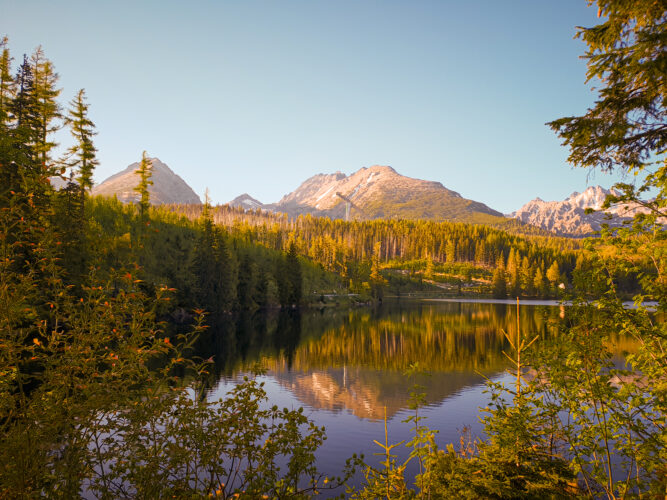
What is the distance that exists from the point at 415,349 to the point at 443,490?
3398 centimetres

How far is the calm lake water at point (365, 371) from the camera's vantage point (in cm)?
1856

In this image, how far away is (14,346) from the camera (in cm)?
550

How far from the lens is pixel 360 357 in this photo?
122 feet

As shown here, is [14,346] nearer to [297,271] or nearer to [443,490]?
[443,490]

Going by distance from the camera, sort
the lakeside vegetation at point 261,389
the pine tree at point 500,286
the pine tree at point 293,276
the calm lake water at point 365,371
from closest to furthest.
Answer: the lakeside vegetation at point 261,389, the calm lake water at point 365,371, the pine tree at point 293,276, the pine tree at point 500,286

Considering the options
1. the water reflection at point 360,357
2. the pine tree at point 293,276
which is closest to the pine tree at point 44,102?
the water reflection at point 360,357

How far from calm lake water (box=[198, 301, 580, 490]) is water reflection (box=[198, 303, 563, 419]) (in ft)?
0.22

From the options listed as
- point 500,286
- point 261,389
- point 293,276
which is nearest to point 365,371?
point 261,389

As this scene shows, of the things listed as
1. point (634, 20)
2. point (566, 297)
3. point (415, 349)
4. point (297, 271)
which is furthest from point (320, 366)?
point (297, 271)

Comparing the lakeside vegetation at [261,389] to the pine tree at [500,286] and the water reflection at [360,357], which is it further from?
the pine tree at [500,286]

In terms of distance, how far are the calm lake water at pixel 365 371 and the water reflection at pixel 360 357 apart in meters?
0.07

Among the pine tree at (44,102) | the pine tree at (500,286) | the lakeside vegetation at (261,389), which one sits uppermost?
the pine tree at (44,102)

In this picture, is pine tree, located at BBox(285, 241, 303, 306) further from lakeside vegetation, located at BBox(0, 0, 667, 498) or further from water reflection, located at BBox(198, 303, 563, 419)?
lakeside vegetation, located at BBox(0, 0, 667, 498)

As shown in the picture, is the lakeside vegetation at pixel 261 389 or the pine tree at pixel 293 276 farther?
the pine tree at pixel 293 276
